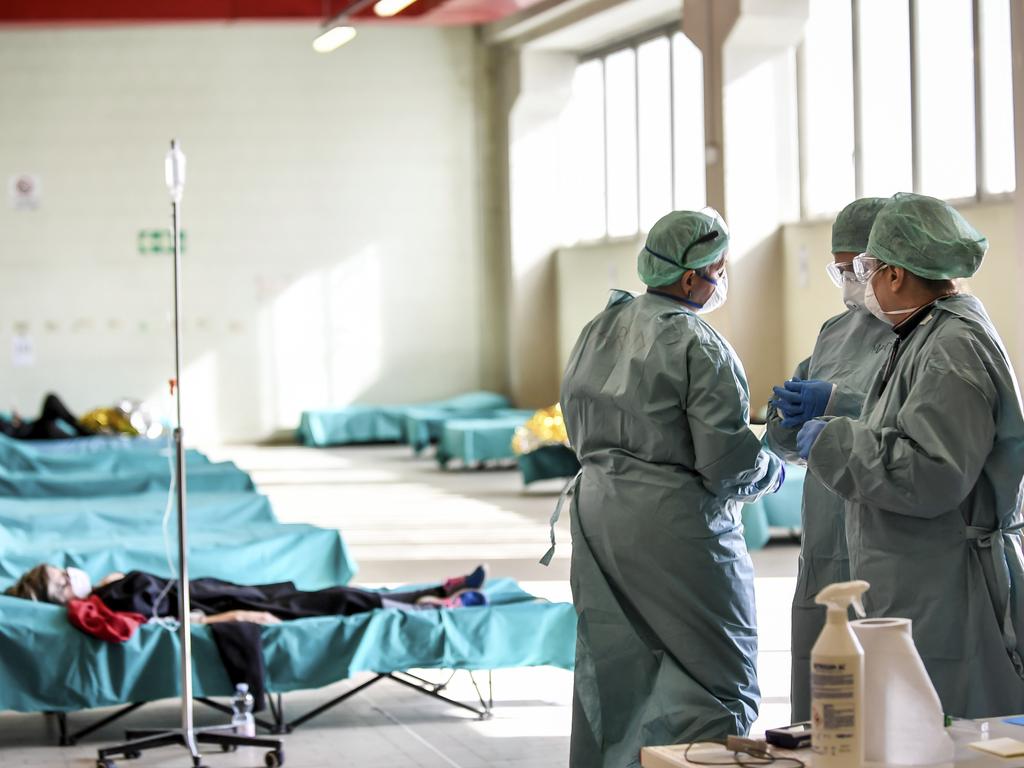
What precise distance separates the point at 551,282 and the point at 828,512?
14.0m

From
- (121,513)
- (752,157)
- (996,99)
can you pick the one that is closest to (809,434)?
(121,513)

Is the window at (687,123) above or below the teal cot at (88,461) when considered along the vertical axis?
above

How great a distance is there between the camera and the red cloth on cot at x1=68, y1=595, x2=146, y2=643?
4.86 metres

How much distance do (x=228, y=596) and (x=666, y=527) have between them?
8.53ft

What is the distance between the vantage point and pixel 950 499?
257 cm

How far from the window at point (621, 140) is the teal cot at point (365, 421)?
8.35 feet

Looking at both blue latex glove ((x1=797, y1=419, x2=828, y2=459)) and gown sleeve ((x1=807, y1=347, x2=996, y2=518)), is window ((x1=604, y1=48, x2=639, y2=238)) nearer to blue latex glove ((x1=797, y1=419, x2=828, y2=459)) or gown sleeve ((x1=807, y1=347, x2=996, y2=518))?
blue latex glove ((x1=797, y1=419, x2=828, y2=459))

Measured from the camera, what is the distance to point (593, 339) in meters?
3.59

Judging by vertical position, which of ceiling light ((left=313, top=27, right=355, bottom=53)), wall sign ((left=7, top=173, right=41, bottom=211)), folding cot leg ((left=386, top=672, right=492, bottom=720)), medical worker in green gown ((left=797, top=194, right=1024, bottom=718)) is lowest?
folding cot leg ((left=386, top=672, right=492, bottom=720))

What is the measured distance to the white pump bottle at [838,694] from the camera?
6.57 ft

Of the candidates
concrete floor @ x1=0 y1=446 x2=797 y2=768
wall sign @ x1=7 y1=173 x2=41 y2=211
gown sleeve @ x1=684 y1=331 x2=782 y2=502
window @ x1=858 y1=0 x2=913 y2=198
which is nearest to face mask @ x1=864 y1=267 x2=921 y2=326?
gown sleeve @ x1=684 y1=331 x2=782 y2=502

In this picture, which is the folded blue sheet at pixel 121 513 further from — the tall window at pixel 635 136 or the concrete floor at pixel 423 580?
the tall window at pixel 635 136

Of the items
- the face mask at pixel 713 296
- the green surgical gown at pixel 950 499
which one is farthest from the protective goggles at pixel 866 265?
the face mask at pixel 713 296

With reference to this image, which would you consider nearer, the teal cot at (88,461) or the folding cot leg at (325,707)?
the folding cot leg at (325,707)
